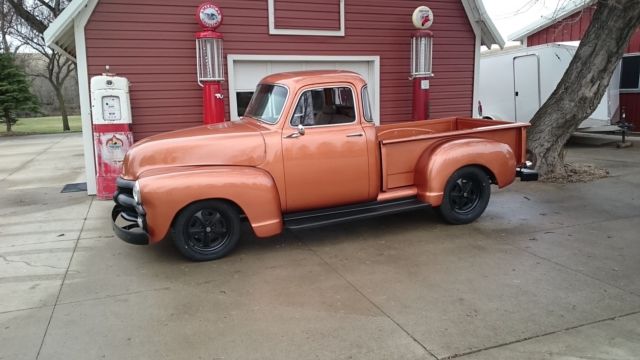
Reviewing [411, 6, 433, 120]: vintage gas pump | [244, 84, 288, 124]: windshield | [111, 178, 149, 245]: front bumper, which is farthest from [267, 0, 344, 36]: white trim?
[111, 178, 149, 245]: front bumper

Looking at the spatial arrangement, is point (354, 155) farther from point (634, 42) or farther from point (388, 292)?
point (634, 42)

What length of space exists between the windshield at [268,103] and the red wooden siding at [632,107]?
12670 mm

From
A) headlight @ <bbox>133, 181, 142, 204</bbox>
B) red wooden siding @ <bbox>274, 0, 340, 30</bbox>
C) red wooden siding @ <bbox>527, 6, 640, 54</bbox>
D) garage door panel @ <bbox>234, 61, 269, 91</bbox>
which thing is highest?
red wooden siding @ <bbox>527, 6, 640, 54</bbox>

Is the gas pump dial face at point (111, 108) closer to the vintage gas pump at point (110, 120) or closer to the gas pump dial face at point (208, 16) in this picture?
the vintage gas pump at point (110, 120)

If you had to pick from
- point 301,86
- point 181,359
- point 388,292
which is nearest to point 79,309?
point 181,359

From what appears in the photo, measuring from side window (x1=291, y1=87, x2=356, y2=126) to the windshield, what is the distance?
0.71 ft

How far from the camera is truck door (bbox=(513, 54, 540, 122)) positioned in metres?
12.7

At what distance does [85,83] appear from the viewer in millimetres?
7824

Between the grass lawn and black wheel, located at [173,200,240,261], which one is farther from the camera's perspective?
the grass lawn

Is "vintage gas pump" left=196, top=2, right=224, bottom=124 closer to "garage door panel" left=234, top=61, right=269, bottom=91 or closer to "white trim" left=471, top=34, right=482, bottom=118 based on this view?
"garage door panel" left=234, top=61, right=269, bottom=91

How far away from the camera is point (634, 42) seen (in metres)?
14.0

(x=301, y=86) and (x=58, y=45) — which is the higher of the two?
(x=58, y=45)

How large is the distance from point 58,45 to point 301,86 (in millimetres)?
5856

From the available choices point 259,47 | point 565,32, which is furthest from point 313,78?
point 565,32
